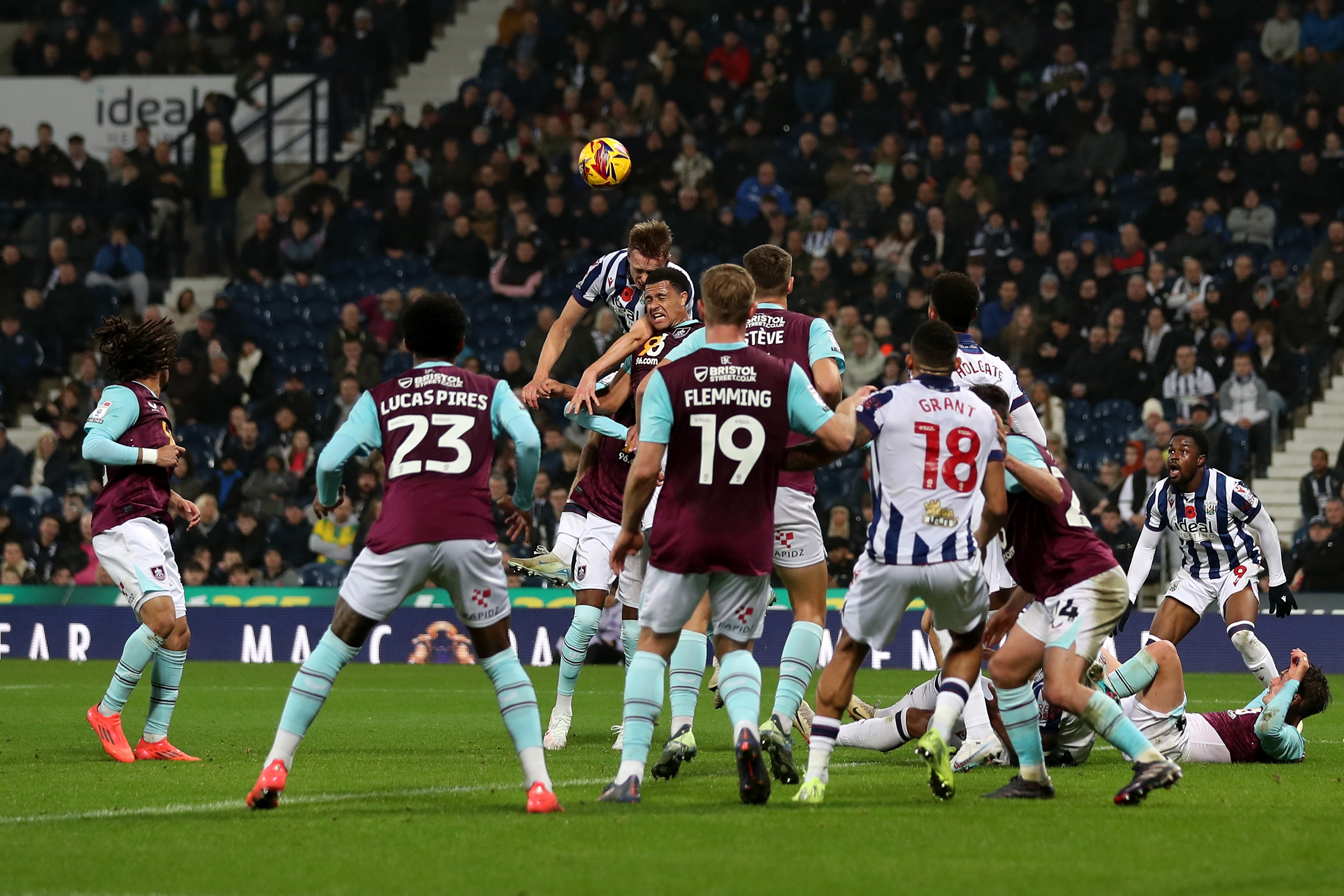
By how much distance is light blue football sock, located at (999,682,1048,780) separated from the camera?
8078 millimetres

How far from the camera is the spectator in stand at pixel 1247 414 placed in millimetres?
20078

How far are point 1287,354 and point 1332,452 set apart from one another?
1633 millimetres

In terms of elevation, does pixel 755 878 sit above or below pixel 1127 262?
below

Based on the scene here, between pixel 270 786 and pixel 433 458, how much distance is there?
5.24 ft

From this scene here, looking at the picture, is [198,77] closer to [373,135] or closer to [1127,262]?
[373,135]

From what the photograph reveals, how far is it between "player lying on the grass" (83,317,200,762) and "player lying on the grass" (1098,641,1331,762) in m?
5.71

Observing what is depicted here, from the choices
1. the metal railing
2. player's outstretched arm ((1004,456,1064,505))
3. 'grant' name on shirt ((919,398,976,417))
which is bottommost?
player's outstretched arm ((1004,456,1064,505))

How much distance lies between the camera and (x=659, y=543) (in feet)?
25.2

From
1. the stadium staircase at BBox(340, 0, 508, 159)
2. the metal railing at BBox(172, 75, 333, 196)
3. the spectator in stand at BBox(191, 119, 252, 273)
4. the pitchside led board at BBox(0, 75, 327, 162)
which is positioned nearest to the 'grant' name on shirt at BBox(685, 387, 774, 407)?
the spectator in stand at BBox(191, 119, 252, 273)

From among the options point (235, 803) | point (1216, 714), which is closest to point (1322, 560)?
point (1216, 714)

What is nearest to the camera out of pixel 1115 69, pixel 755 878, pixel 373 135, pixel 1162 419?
pixel 755 878

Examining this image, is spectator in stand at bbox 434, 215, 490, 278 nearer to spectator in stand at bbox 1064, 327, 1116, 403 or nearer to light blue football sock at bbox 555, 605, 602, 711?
spectator in stand at bbox 1064, 327, 1116, 403

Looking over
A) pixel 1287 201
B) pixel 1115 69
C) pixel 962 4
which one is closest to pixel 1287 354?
pixel 1287 201

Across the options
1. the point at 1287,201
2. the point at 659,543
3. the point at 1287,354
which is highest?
the point at 1287,201
